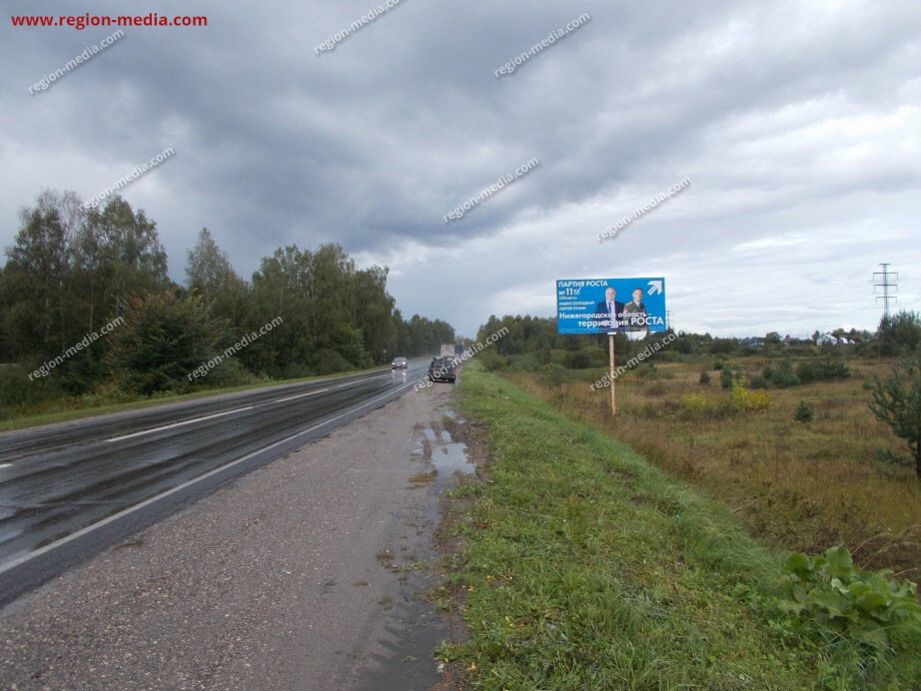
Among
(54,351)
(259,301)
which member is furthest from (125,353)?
(259,301)

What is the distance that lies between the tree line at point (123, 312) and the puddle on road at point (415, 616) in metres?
28.8

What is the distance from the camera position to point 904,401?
49.8 feet

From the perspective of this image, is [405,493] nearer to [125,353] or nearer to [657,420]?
[657,420]

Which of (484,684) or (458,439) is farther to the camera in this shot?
(458,439)

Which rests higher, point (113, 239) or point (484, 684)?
point (113, 239)

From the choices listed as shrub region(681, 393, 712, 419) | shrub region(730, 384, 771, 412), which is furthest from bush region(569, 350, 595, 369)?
shrub region(681, 393, 712, 419)

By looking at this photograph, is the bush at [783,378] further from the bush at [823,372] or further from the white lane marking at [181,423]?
the white lane marking at [181,423]

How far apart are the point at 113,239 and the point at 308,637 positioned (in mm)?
49650

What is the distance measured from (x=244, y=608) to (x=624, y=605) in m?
2.76

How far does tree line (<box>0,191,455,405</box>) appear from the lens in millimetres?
31984

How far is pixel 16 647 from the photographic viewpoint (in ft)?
12.0

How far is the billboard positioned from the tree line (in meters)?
23.1

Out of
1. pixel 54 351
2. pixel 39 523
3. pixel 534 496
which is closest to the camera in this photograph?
pixel 39 523

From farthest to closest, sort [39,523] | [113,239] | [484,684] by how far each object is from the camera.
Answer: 1. [113,239]
2. [39,523]
3. [484,684]
